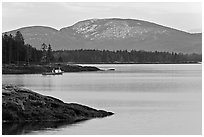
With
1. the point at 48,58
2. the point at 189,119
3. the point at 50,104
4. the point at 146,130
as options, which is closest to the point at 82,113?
the point at 50,104

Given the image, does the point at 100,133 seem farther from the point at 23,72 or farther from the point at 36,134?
the point at 23,72

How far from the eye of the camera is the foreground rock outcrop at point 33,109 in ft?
86.9

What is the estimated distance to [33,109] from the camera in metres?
27.3

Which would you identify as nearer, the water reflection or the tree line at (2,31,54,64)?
the water reflection

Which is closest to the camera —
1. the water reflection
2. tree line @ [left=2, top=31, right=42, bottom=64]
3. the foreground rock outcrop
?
the water reflection

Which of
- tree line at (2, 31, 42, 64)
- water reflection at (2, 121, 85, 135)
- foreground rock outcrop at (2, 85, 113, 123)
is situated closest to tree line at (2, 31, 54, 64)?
tree line at (2, 31, 42, 64)

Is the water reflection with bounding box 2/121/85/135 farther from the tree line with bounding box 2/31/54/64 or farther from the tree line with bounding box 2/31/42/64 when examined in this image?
the tree line with bounding box 2/31/42/64

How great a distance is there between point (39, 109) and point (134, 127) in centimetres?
504

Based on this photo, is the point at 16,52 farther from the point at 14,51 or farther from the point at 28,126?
the point at 28,126

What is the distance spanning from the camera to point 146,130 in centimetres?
2644

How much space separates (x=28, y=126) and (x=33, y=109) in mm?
1479

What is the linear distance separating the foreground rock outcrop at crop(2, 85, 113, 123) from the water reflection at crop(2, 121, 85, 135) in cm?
39

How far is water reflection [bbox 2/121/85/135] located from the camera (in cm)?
2481

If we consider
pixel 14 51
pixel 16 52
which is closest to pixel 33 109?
pixel 14 51
